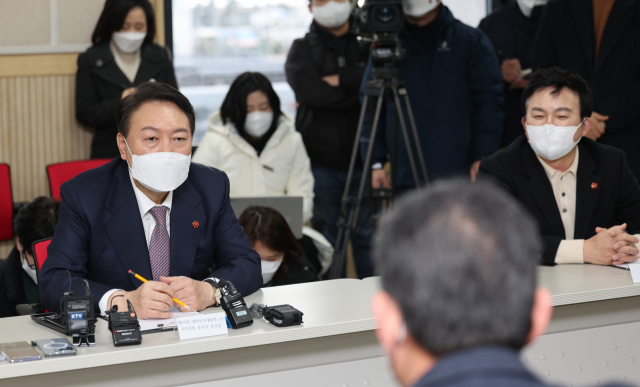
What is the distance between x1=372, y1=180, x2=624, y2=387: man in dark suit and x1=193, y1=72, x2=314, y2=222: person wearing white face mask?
2787 mm

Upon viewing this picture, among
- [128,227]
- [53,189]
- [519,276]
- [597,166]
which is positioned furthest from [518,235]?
[53,189]

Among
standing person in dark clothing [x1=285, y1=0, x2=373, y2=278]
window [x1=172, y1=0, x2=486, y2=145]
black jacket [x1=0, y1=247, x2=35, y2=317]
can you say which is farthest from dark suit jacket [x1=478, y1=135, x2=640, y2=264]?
window [x1=172, y1=0, x2=486, y2=145]

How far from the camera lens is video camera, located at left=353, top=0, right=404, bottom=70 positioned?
314 cm

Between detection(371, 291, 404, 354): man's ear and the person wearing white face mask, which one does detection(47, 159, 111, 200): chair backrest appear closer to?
the person wearing white face mask

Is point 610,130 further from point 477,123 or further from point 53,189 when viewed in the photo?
point 53,189

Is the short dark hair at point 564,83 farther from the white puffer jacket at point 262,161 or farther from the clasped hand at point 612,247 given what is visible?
the white puffer jacket at point 262,161

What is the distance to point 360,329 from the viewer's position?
168cm

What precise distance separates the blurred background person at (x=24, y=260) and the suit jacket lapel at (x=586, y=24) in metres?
2.58

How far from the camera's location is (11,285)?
270 centimetres

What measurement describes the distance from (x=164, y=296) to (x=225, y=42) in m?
3.42

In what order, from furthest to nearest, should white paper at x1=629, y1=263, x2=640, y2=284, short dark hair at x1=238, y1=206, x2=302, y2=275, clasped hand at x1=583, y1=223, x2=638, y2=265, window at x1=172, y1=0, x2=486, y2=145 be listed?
window at x1=172, y1=0, x2=486, y2=145, short dark hair at x1=238, y1=206, x2=302, y2=275, clasped hand at x1=583, y1=223, x2=638, y2=265, white paper at x1=629, y1=263, x2=640, y2=284

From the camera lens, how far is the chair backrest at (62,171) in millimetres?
3562

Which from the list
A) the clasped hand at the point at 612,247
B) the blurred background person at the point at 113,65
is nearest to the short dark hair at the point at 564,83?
the clasped hand at the point at 612,247

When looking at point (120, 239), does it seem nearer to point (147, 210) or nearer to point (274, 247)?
point (147, 210)
